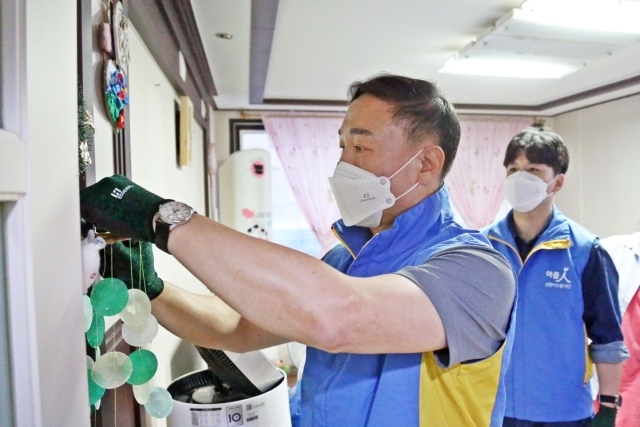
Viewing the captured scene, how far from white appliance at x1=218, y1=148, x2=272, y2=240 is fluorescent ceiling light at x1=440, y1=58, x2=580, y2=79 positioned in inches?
59.5

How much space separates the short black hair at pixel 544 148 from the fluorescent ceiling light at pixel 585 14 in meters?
0.45

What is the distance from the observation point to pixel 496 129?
413cm

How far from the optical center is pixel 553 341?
1.49 meters

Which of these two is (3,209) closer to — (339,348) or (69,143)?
(69,143)

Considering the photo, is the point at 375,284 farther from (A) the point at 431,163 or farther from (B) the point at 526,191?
(B) the point at 526,191

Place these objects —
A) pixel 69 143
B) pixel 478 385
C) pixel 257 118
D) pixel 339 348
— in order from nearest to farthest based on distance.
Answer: pixel 69 143 → pixel 339 348 → pixel 478 385 → pixel 257 118

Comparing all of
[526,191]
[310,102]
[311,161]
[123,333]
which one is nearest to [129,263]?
[123,333]

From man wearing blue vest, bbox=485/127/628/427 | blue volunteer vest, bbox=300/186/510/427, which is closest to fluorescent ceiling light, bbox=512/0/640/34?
man wearing blue vest, bbox=485/127/628/427

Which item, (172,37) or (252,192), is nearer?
(172,37)

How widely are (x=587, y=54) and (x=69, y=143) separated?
2461 millimetres

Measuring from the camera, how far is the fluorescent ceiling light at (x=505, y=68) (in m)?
2.40

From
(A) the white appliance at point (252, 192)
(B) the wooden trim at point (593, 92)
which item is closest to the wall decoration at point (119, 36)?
(A) the white appliance at point (252, 192)

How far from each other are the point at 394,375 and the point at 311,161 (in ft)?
10.3

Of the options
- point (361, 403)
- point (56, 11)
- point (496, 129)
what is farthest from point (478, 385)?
point (496, 129)
